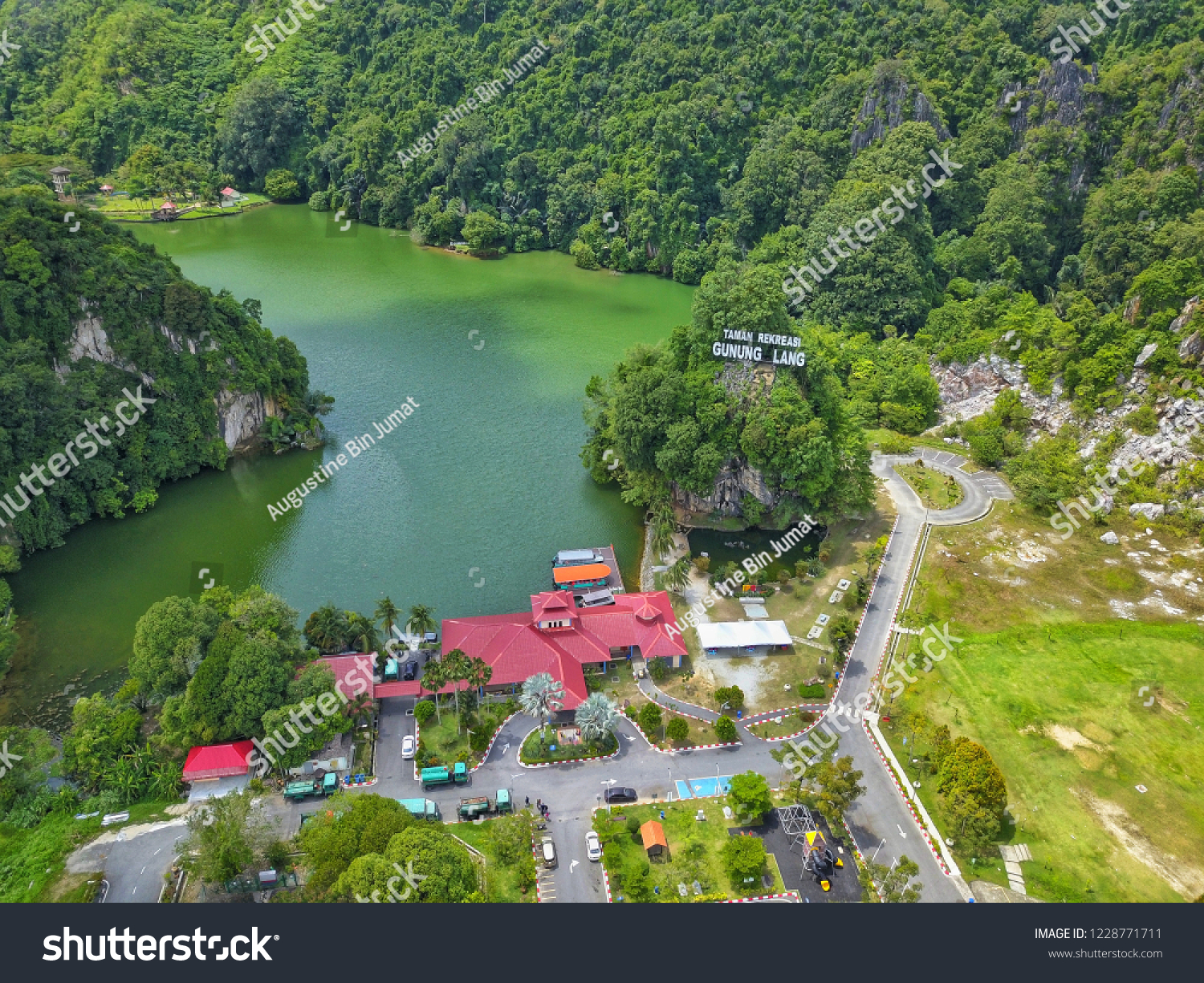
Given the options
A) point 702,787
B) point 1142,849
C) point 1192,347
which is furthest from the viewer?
point 1192,347

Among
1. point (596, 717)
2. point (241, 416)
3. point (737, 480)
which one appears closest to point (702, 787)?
point (596, 717)

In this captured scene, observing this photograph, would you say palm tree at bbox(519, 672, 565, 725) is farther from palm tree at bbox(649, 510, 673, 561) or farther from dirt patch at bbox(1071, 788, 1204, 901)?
dirt patch at bbox(1071, 788, 1204, 901)

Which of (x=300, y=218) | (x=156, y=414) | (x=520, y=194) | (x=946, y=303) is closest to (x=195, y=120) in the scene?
(x=300, y=218)

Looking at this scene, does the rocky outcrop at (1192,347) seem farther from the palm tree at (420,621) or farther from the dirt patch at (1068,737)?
the palm tree at (420,621)

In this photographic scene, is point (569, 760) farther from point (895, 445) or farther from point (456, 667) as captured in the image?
point (895, 445)
